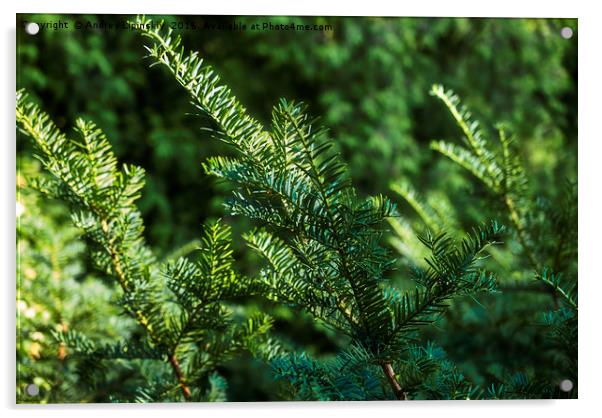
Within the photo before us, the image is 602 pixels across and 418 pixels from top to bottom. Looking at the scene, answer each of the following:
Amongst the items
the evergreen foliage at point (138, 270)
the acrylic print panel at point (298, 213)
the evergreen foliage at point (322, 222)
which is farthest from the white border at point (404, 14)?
the evergreen foliage at point (322, 222)

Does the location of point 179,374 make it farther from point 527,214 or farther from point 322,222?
point 527,214

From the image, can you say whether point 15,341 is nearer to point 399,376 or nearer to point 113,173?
point 113,173

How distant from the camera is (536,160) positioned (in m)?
2.13

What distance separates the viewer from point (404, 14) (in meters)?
1.07

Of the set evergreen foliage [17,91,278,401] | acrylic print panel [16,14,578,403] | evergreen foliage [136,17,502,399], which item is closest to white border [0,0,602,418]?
acrylic print panel [16,14,578,403]

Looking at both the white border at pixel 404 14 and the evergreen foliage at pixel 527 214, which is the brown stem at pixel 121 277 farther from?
the evergreen foliage at pixel 527 214

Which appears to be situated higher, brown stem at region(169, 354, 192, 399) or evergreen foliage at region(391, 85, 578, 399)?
evergreen foliage at region(391, 85, 578, 399)

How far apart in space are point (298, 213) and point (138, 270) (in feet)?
0.73

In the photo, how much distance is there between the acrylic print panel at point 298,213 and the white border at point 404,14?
0.15 ft

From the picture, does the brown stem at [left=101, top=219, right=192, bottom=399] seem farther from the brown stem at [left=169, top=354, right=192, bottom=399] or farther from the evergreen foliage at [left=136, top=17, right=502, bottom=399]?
the evergreen foliage at [left=136, top=17, right=502, bottom=399]

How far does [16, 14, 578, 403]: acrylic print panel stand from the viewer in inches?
21.4

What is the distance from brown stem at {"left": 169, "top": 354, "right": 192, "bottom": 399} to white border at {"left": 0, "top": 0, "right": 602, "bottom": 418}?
14 centimetres

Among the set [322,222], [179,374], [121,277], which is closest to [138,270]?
[121,277]
